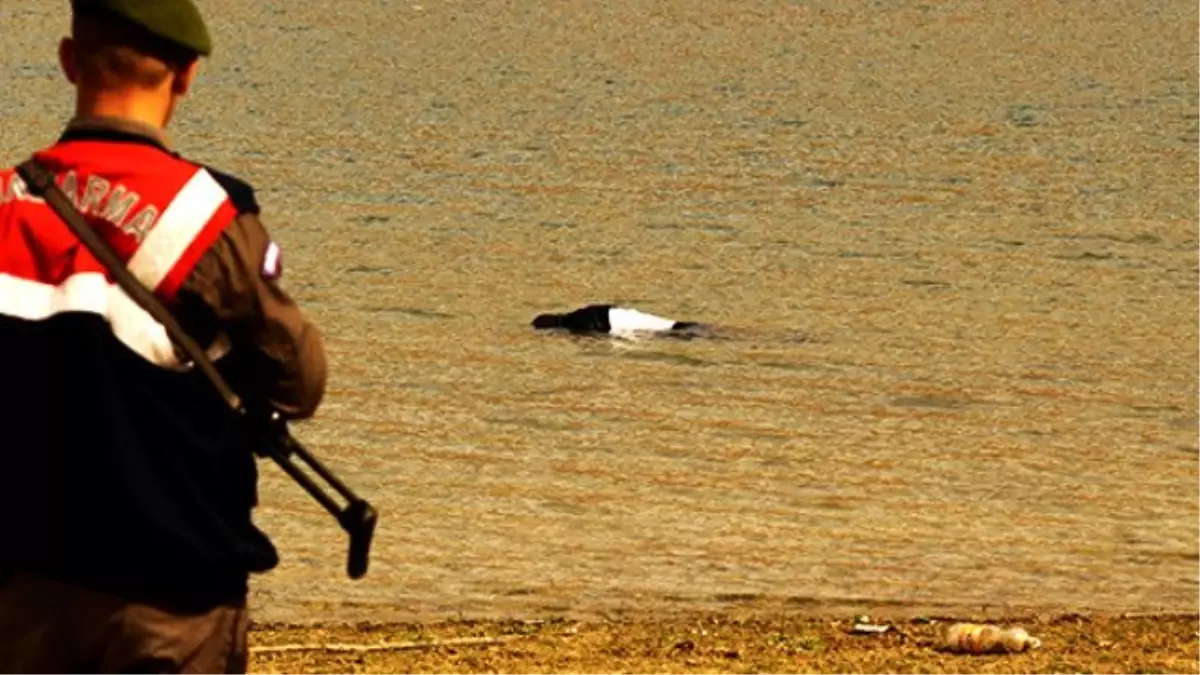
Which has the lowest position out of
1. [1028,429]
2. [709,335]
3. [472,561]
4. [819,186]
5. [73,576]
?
[73,576]

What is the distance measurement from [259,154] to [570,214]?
5932mm

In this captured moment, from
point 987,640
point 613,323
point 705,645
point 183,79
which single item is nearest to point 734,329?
point 613,323

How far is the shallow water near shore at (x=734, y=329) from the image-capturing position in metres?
11.7

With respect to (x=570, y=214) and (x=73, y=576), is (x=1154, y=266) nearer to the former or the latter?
(x=570, y=214)

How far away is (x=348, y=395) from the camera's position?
1606cm

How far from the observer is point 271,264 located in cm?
411

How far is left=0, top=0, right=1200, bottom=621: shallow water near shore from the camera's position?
11719 millimetres

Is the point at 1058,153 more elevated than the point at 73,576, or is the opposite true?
the point at 1058,153

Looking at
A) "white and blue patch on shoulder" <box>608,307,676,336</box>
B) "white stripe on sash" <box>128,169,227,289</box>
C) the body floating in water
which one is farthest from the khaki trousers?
"white and blue patch on shoulder" <box>608,307,676,336</box>

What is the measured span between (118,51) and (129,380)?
0.50 metres

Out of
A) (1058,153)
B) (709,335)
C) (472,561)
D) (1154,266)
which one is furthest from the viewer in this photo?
(1058,153)

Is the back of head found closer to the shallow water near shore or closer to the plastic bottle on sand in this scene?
the plastic bottle on sand

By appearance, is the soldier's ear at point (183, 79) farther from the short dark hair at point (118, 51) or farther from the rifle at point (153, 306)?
the rifle at point (153, 306)

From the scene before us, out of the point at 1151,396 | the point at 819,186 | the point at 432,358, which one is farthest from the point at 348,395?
the point at 819,186
